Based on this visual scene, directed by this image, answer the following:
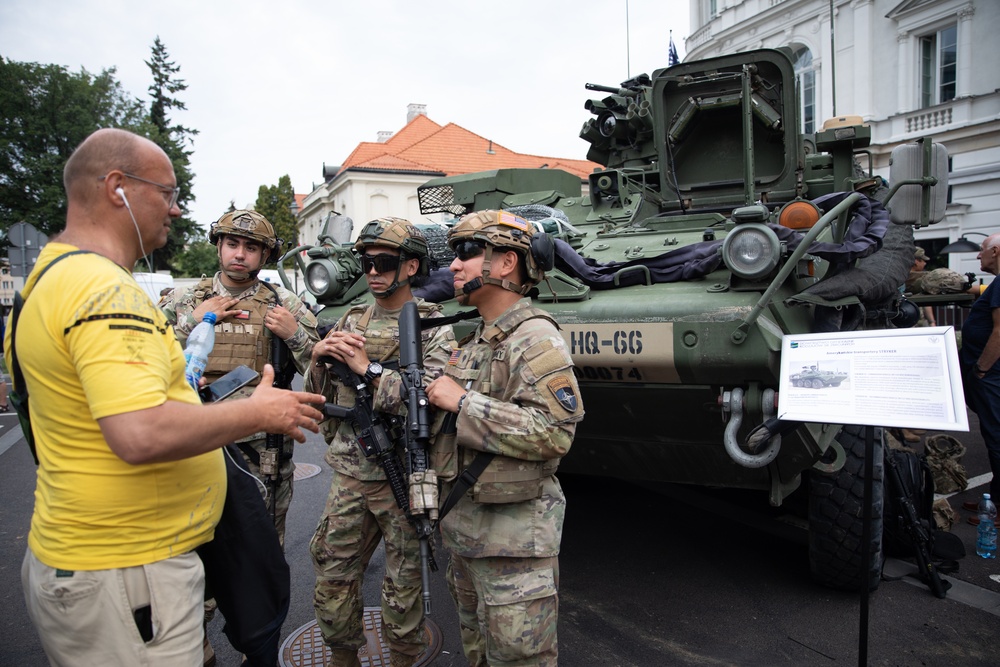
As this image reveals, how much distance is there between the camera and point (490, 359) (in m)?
2.45

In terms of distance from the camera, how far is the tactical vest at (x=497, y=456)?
2273mm

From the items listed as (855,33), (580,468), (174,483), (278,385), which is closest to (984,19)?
(855,33)

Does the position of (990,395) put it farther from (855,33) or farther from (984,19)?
(855,33)

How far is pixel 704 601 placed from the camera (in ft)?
12.9

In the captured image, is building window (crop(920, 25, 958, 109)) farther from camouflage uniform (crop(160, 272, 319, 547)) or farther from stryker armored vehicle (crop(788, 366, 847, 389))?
camouflage uniform (crop(160, 272, 319, 547))

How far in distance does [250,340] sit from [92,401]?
6.44 feet

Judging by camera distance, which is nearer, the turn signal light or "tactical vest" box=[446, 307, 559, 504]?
"tactical vest" box=[446, 307, 559, 504]

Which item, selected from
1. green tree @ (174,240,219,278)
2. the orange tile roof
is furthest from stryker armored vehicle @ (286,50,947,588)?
green tree @ (174,240,219,278)

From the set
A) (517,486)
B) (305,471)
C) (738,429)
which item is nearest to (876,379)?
(738,429)

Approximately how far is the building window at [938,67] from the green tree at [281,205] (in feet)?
90.4

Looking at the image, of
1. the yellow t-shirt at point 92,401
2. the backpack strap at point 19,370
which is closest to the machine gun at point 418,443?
the yellow t-shirt at point 92,401

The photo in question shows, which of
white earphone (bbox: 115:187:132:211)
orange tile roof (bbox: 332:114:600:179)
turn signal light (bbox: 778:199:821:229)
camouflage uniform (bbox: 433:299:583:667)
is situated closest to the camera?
white earphone (bbox: 115:187:132:211)

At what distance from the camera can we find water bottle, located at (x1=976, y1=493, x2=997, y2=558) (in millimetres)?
4367

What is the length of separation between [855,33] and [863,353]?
1711 cm
